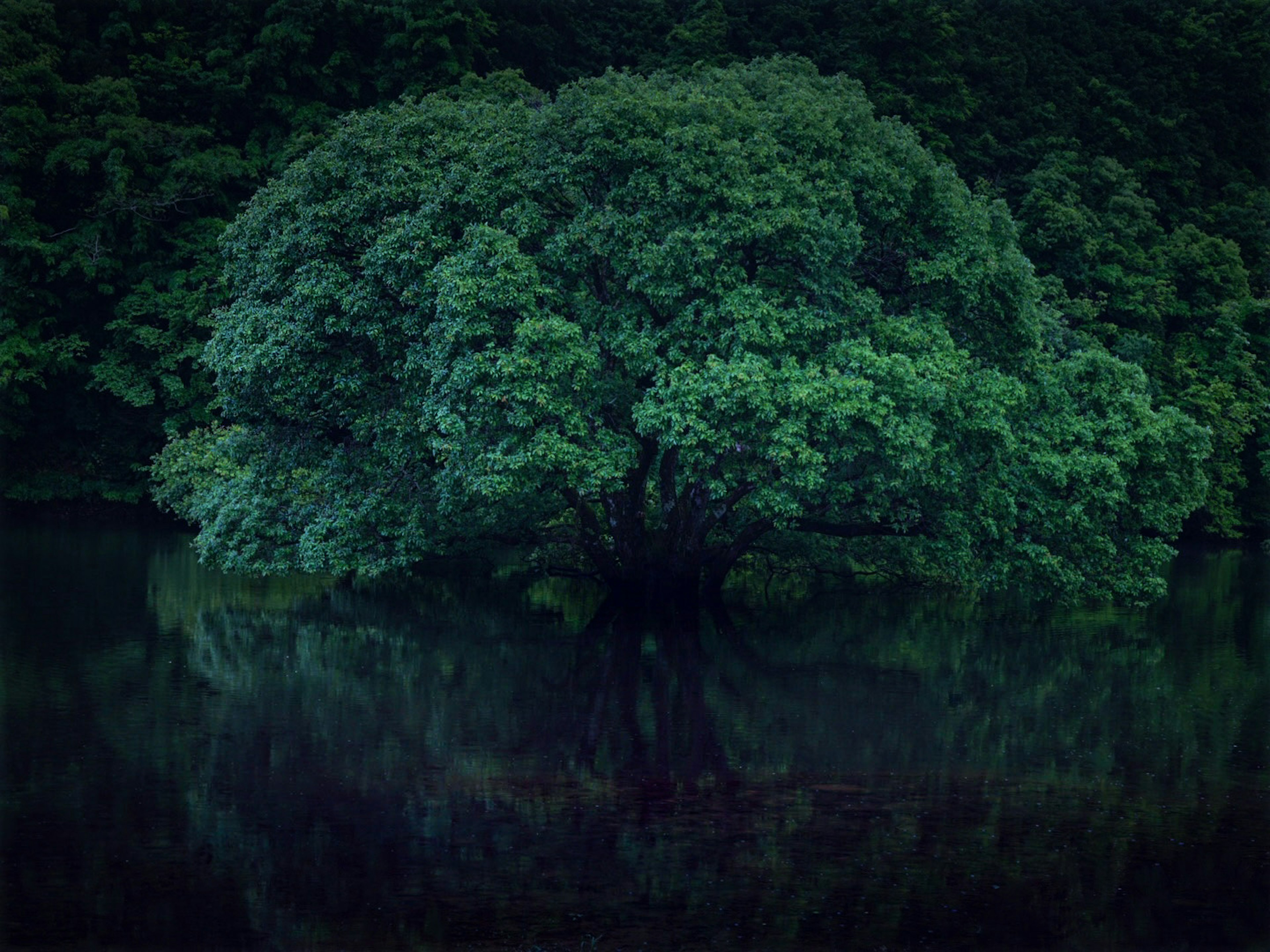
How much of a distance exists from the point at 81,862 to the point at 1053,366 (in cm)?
2538

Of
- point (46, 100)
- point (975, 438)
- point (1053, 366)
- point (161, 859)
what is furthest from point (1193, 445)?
point (46, 100)

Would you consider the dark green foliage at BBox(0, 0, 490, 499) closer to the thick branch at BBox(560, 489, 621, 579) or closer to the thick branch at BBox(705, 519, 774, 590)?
the thick branch at BBox(560, 489, 621, 579)

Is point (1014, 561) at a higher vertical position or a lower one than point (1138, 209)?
lower

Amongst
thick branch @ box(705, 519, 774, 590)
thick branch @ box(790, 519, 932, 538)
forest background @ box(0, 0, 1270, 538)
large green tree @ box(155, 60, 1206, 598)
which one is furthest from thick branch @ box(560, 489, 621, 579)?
forest background @ box(0, 0, 1270, 538)

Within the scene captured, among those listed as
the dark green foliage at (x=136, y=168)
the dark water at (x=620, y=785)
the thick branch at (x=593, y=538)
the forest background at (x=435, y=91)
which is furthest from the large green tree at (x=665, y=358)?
the dark green foliage at (x=136, y=168)

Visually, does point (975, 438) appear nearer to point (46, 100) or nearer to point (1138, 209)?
point (1138, 209)

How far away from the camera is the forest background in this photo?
5841 cm

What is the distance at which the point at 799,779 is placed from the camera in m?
21.0

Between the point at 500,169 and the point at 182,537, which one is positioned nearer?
the point at 500,169

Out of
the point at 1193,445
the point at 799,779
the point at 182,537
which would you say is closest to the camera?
the point at 799,779

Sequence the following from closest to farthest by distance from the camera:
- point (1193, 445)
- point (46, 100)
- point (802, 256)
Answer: point (802, 256), point (1193, 445), point (46, 100)

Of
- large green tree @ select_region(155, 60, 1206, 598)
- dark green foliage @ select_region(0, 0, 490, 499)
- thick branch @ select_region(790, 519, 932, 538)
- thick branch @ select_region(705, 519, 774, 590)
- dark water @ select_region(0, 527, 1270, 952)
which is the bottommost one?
dark water @ select_region(0, 527, 1270, 952)

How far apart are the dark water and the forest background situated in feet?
84.2

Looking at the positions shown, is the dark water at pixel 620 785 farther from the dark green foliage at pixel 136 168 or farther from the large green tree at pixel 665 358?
the dark green foliage at pixel 136 168
